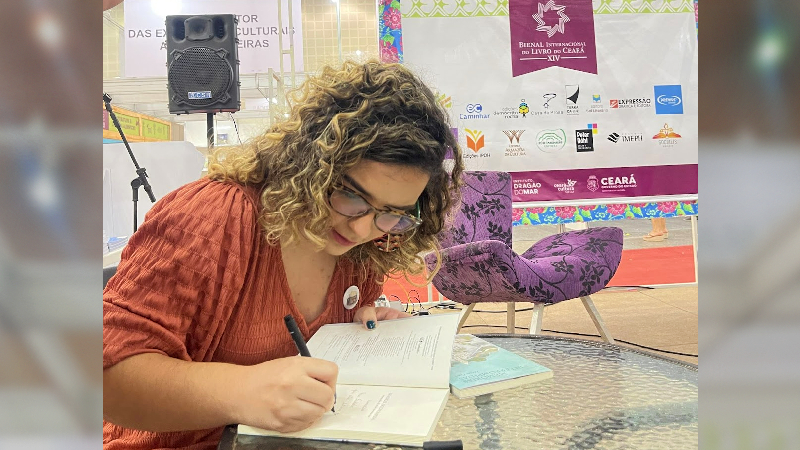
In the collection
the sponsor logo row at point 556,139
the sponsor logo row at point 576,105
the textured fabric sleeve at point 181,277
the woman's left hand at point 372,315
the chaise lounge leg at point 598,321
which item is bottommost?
the chaise lounge leg at point 598,321

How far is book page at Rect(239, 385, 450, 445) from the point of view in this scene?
0.67 metres

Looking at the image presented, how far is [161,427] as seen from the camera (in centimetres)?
76

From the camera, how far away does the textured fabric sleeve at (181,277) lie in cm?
78

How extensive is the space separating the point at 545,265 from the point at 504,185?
0.65m

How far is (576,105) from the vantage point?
3369 millimetres

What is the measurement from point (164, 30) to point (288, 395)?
3.35m

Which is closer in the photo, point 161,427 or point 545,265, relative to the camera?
point 161,427

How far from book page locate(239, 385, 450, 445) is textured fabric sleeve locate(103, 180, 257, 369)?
20cm

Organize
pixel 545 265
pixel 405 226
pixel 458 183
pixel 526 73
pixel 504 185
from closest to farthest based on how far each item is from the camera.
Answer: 1. pixel 405 226
2. pixel 458 183
3. pixel 545 265
4. pixel 504 185
5. pixel 526 73

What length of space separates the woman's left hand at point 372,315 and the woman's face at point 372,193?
0.42 feet

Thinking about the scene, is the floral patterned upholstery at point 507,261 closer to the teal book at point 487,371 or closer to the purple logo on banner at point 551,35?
the purple logo on banner at point 551,35

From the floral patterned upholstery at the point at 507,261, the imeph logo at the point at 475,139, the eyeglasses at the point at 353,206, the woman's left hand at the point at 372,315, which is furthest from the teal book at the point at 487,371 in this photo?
the imeph logo at the point at 475,139
